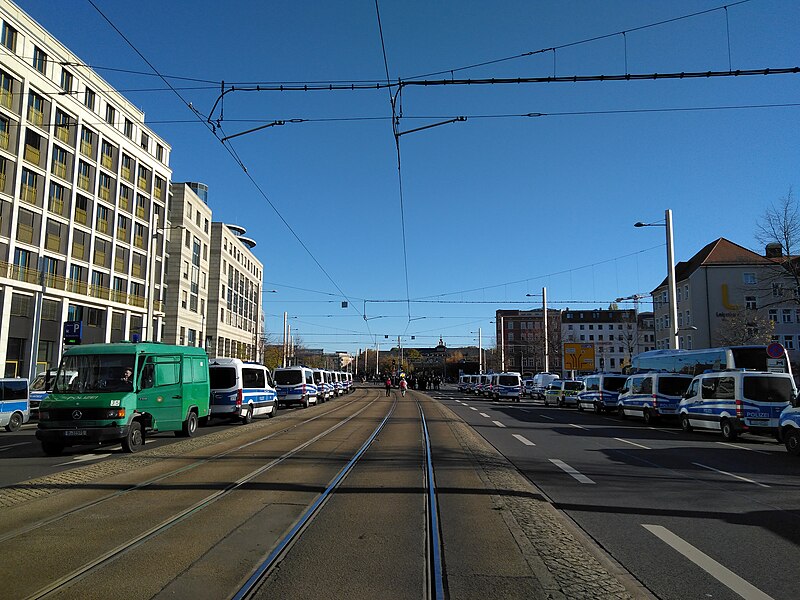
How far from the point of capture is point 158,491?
9117 millimetres

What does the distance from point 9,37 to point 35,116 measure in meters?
4.51

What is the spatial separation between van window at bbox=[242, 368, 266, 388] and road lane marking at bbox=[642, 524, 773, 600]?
1993cm

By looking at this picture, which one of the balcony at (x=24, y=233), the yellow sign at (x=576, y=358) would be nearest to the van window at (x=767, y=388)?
the balcony at (x=24, y=233)

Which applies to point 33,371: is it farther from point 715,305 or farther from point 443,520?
point 715,305

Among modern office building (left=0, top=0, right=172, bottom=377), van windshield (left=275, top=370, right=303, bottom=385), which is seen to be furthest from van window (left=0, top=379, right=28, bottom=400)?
van windshield (left=275, top=370, right=303, bottom=385)

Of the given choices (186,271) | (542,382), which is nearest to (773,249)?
(542,382)

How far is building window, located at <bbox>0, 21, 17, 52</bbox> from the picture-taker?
35.2 m

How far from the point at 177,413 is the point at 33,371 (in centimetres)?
2785

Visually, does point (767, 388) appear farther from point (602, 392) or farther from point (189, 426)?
point (189, 426)

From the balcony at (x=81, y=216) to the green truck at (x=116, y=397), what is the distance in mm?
31527

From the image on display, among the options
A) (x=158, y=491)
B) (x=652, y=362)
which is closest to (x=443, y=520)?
(x=158, y=491)

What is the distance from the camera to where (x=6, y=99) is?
35156mm

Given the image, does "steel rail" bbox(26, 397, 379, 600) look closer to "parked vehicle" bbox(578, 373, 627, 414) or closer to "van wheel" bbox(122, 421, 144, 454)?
"van wheel" bbox(122, 421, 144, 454)

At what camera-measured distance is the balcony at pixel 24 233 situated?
3741cm
